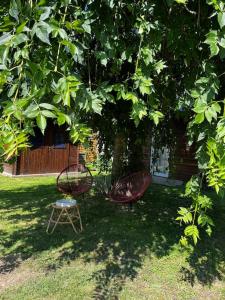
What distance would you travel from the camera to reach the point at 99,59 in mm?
2096

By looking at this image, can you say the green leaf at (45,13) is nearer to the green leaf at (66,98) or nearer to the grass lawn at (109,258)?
the green leaf at (66,98)

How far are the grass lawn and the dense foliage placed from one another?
7.43ft

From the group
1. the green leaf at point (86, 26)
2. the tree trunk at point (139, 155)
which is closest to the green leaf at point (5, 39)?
the green leaf at point (86, 26)

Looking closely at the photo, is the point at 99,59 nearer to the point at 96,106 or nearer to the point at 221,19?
the point at 96,106

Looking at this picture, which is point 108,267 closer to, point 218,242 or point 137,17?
point 218,242

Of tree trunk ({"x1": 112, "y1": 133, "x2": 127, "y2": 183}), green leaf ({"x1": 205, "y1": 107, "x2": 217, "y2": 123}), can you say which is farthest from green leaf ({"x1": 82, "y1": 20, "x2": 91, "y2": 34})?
tree trunk ({"x1": 112, "y1": 133, "x2": 127, "y2": 183})

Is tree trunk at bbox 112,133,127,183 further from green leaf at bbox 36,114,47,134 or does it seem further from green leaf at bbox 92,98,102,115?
green leaf at bbox 36,114,47,134

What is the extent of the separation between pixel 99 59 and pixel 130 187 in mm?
5682

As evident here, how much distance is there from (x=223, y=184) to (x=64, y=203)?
467 centimetres

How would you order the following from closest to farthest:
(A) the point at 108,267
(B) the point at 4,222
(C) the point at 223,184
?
(C) the point at 223,184
(A) the point at 108,267
(B) the point at 4,222

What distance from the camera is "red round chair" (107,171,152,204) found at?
6.99 m

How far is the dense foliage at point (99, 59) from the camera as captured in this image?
1.52 metres

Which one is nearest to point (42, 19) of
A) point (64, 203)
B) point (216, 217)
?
point (64, 203)

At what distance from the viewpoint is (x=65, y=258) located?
4.81m
